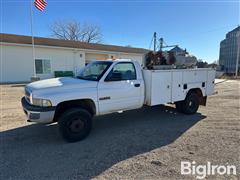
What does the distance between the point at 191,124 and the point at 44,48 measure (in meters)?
18.0

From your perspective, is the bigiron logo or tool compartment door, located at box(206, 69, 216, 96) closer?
the bigiron logo

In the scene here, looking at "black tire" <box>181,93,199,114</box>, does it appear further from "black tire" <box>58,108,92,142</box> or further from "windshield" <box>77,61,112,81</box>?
"black tire" <box>58,108,92,142</box>

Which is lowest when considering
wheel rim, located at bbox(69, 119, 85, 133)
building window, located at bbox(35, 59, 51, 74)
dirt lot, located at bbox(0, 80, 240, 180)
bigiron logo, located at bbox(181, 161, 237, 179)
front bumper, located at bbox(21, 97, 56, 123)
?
bigiron logo, located at bbox(181, 161, 237, 179)

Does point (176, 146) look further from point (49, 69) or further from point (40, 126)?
point (49, 69)

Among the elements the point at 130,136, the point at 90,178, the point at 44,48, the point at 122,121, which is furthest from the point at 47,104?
the point at 44,48

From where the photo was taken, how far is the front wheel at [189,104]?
675 cm

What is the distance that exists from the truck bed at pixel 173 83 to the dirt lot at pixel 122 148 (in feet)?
2.69

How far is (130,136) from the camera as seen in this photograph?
4.86 meters

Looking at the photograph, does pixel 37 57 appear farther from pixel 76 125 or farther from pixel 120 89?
pixel 76 125

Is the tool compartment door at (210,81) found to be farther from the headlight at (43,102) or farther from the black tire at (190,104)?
the headlight at (43,102)

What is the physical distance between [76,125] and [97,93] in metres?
0.93

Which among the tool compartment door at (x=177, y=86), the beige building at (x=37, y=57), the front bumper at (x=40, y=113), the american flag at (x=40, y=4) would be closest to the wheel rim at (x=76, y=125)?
the front bumper at (x=40, y=113)

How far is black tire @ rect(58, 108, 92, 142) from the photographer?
14.2ft

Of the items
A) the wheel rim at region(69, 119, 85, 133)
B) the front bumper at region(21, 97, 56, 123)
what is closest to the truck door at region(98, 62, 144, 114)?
the wheel rim at region(69, 119, 85, 133)
